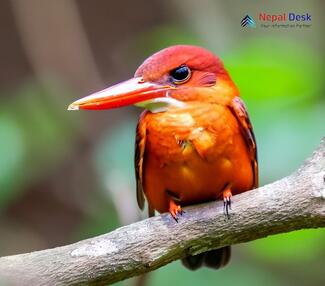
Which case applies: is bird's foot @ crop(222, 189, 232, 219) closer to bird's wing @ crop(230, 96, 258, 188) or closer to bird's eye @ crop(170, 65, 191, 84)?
bird's wing @ crop(230, 96, 258, 188)

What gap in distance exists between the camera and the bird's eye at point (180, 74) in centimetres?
251

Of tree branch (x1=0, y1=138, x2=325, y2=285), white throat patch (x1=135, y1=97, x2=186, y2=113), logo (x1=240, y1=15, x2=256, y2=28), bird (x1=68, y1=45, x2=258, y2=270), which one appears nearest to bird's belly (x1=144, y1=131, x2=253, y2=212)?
bird (x1=68, y1=45, x2=258, y2=270)

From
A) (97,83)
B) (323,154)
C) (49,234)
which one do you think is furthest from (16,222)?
(323,154)

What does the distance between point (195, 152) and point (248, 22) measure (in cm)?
192

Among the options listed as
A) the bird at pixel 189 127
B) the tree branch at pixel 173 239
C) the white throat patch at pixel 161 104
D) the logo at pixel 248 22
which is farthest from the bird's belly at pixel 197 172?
the logo at pixel 248 22

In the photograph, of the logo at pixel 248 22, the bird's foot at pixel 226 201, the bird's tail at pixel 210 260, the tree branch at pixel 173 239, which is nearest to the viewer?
the tree branch at pixel 173 239

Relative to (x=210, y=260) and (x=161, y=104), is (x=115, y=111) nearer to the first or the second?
(x=210, y=260)

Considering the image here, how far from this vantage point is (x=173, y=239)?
224cm

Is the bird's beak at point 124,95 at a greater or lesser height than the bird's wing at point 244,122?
greater

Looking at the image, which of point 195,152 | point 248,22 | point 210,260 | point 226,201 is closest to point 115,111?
point 248,22

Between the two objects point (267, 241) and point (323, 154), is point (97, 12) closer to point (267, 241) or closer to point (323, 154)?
point (267, 241)

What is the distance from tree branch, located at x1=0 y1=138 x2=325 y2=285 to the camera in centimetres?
212

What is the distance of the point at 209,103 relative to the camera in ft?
8.22

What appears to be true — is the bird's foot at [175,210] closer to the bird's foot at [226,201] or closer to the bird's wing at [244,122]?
the bird's foot at [226,201]
